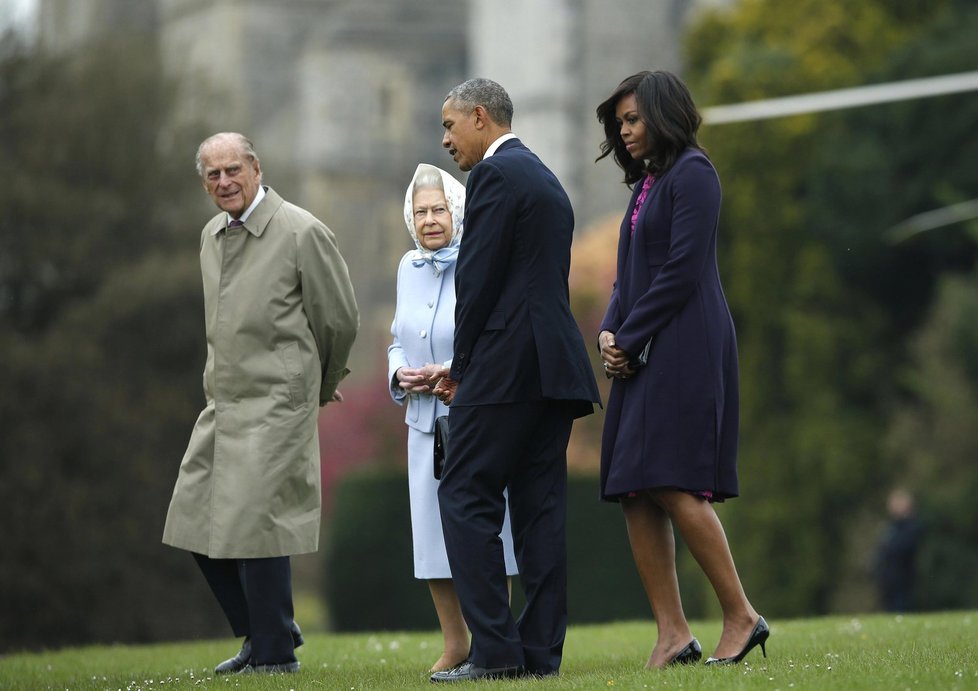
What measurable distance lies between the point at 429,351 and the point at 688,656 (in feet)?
5.14

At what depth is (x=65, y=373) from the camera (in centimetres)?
2738

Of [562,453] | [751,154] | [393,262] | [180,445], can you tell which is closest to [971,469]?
[751,154]

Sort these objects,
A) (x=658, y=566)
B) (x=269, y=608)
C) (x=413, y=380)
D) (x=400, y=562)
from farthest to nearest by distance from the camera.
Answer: (x=400, y=562)
(x=269, y=608)
(x=413, y=380)
(x=658, y=566)

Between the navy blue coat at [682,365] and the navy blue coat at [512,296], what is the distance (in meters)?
0.22

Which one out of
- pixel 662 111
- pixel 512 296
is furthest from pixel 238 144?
pixel 662 111

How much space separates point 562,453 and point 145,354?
22634 mm

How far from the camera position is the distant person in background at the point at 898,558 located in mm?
20766

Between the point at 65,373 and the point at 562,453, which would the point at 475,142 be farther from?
the point at 65,373

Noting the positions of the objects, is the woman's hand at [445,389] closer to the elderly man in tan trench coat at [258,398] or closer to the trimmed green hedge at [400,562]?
the elderly man in tan trench coat at [258,398]

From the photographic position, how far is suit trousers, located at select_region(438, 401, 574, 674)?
22.5ft

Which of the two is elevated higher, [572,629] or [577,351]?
[577,351]

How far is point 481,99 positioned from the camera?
23.5 feet

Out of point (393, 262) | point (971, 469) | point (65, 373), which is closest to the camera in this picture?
point (971, 469)

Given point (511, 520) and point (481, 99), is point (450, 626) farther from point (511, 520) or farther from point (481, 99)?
point (481, 99)
